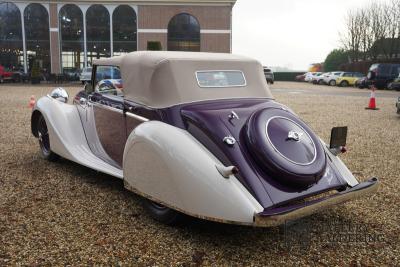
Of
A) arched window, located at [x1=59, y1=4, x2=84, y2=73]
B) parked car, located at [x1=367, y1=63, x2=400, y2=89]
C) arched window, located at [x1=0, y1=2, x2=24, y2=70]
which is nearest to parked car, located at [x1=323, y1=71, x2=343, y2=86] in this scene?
parked car, located at [x1=367, y1=63, x2=400, y2=89]

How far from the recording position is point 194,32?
39.9 meters

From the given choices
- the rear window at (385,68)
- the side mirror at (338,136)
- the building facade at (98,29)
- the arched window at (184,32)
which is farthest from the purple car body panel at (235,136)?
the arched window at (184,32)

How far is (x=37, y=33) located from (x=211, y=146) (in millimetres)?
40298

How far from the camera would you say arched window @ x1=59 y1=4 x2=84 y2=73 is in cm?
3853

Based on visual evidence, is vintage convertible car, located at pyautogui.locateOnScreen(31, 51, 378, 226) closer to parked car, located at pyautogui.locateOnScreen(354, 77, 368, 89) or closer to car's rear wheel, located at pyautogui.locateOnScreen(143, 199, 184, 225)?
car's rear wheel, located at pyautogui.locateOnScreen(143, 199, 184, 225)

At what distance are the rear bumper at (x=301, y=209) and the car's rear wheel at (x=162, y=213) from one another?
2.68 feet

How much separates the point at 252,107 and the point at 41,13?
39870 millimetres

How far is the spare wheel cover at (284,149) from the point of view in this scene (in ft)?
10.1

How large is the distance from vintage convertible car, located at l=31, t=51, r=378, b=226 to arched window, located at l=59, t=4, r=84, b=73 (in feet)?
120

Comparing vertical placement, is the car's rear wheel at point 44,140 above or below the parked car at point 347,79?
below

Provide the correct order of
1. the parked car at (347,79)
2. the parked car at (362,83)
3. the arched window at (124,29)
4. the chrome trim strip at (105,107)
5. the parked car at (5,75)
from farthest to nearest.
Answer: the arched window at (124,29) → the parked car at (347,79) → the parked car at (5,75) → the parked car at (362,83) → the chrome trim strip at (105,107)

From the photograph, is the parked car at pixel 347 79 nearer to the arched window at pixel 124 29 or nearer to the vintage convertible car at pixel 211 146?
the arched window at pixel 124 29

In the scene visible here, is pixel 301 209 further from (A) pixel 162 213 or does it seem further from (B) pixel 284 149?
(A) pixel 162 213

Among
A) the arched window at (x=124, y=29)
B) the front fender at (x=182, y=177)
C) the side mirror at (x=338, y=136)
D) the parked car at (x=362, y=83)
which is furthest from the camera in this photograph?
the arched window at (x=124, y=29)
